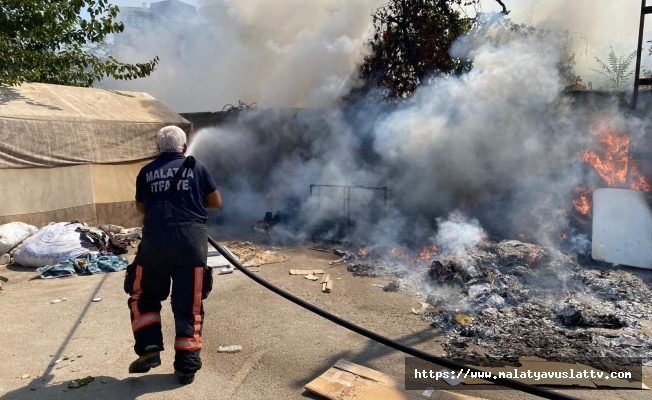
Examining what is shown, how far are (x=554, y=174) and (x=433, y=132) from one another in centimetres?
226

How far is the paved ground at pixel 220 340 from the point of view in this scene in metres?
3.33

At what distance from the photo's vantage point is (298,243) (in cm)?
836

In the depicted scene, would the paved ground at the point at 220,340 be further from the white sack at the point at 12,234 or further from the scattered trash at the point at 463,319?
the white sack at the point at 12,234

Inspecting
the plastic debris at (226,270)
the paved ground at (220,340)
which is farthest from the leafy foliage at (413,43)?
the paved ground at (220,340)

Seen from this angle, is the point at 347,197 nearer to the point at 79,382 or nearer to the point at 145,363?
the point at 145,363

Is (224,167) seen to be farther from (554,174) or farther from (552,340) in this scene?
(552,340)

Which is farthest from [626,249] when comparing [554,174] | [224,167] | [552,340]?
[224,167]

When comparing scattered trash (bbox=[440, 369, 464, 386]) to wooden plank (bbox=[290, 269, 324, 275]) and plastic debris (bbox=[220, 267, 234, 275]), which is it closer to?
wooden plank (bbox=[290, 269, 324, 275])

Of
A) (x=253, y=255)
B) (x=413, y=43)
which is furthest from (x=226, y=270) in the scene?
(x=413, y=43)

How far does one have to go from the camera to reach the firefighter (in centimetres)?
330

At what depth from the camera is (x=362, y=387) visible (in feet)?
10.7

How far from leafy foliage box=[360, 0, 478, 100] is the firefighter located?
917 centimetres

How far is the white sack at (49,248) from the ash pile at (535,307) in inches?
220

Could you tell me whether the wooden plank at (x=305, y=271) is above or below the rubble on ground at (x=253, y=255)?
below
